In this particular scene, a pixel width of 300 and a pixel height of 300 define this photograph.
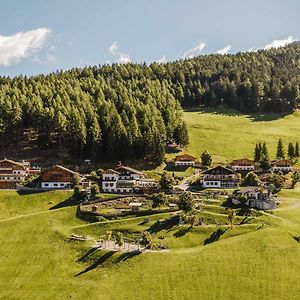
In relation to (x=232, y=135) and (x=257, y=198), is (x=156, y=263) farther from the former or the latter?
(x=232, y=135)

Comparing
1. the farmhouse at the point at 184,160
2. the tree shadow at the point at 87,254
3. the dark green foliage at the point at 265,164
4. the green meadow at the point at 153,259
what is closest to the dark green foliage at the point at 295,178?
the green meadow at the point at 153,259

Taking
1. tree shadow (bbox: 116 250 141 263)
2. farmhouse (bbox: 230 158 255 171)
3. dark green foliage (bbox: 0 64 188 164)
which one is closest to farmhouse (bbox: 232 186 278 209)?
farmhouse (bbox: 230 158 255 171)

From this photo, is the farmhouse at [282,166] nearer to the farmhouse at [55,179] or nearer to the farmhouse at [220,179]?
the farmhouse at [220,179]

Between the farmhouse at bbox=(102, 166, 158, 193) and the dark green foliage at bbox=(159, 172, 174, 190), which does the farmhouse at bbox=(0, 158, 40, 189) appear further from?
the dark green foliage at bbox=(159, 172, 174, 190)

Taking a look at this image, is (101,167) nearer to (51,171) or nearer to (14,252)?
(51,171)

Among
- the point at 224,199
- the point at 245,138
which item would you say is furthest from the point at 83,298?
the point at 245,138
